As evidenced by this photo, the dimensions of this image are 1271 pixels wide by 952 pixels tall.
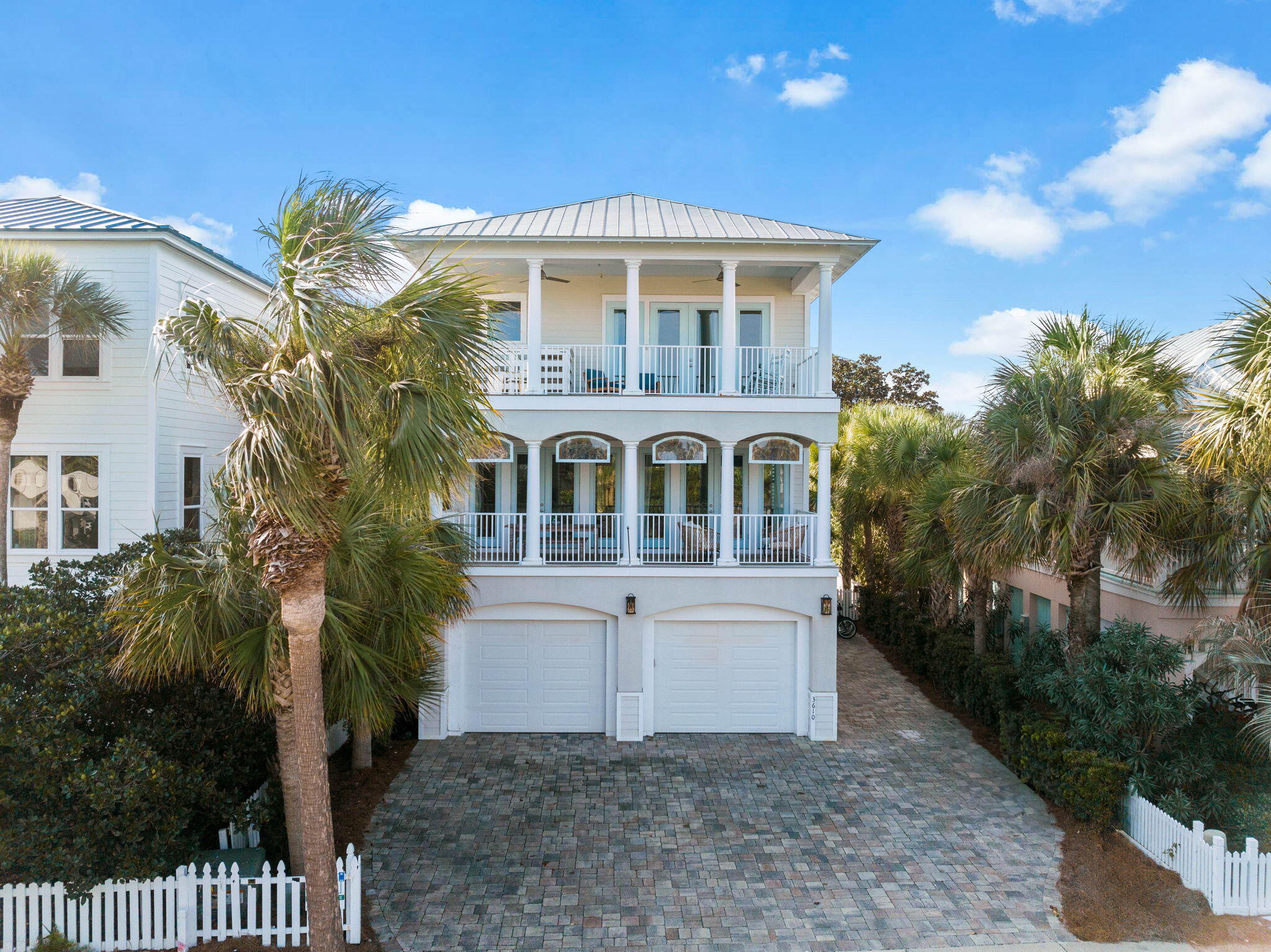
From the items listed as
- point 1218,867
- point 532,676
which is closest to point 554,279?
point 532,676

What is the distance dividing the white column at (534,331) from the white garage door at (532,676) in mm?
4547

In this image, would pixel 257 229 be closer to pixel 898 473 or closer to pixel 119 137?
pixel 119 137

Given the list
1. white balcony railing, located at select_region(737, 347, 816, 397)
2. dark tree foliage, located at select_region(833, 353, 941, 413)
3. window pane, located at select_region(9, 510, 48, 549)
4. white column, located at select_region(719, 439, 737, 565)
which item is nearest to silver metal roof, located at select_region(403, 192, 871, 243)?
white column, located at select_region(719, 439, 737, 565)

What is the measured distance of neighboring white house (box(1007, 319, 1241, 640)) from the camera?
10438 millimetres

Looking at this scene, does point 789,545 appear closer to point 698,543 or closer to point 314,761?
point 698,543

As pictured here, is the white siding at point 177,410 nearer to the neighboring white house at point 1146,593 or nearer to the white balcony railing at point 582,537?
the white balcony railing at point 582,537

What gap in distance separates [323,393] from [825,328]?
9.63 meters

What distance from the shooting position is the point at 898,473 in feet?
52.1

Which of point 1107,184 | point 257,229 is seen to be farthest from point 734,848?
point 1107,184

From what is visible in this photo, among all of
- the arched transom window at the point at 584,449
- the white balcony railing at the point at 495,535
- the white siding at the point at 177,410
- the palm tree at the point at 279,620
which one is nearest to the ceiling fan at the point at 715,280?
the arched transom window at the point at 584,449

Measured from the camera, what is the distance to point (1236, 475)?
841cm

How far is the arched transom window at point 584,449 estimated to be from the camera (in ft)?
41.2

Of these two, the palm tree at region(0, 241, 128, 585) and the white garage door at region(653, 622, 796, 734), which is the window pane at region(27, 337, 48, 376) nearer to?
the palm tree at region(0, 241, 128, 585)

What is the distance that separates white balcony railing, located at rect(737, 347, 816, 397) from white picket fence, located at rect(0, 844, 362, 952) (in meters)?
10.1
